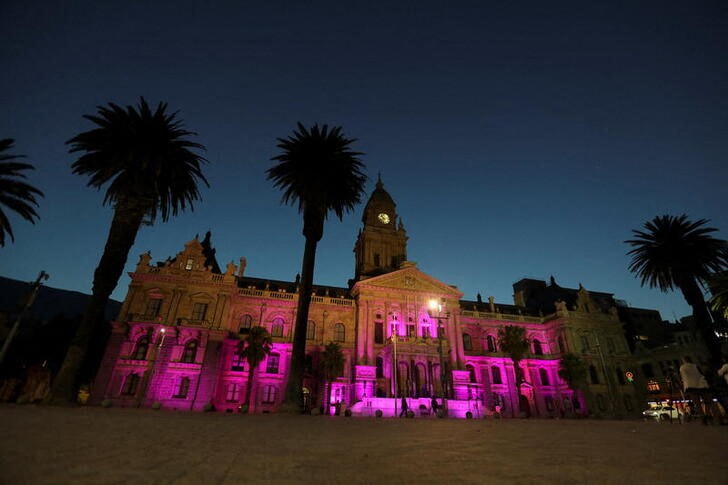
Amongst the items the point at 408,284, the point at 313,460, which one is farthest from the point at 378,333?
the point at 313,460

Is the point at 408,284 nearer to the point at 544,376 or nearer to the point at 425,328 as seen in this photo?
the point at 425,328

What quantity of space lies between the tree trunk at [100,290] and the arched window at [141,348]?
60.1 feet

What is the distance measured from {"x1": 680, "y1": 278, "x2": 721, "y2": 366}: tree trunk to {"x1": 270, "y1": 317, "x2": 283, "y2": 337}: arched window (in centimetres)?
3990

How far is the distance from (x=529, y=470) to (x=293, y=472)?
9.57 feet

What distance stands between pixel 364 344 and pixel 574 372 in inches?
1110

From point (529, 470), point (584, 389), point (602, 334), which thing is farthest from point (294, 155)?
point (602, 334)

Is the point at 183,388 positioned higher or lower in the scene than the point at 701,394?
higher

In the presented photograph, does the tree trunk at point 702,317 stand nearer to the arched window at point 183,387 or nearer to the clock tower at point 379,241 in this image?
the clock tower at point 379,241

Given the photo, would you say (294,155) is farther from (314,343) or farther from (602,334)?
(602,334)

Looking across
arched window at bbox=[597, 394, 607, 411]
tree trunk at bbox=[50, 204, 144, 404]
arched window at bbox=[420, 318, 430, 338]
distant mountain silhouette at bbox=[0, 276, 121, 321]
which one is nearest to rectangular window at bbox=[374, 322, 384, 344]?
arched window at bbox=[420, 318, 430, 338]

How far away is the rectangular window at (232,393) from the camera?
120 ft

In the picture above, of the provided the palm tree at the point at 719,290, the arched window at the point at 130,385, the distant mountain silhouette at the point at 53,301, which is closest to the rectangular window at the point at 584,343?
the palm tree at the point at 719,290

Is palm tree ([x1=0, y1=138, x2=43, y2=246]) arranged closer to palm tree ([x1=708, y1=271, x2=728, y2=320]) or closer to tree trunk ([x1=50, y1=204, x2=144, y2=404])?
tree trunk ([x1=50, y1=204, x2=144, y2=404])

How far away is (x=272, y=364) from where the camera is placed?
39.5 metres
